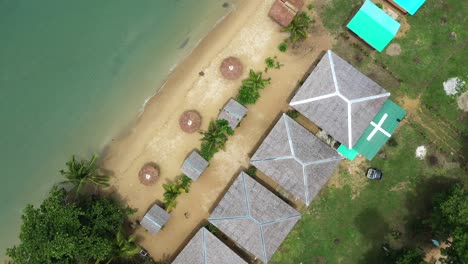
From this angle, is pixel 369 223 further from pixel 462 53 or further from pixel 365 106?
pixel 462 53

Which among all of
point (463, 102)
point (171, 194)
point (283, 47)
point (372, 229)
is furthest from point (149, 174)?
point (463, 102)

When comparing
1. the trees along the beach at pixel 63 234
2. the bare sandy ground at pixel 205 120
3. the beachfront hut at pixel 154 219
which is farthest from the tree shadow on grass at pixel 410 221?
the trees along the beach at pixel 63 234

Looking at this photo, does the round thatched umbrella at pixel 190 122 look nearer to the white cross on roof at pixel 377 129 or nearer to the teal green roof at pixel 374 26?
the white cross on roof at pixel 377 129

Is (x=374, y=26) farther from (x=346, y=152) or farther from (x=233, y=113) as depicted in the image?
(x=233, y=113)

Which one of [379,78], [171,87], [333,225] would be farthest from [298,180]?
[171,87]

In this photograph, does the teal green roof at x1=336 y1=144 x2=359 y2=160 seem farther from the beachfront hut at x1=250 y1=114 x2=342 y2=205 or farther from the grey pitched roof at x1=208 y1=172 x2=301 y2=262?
the grey pitched roof at x1=208 y1=172 x2=301 y2=262

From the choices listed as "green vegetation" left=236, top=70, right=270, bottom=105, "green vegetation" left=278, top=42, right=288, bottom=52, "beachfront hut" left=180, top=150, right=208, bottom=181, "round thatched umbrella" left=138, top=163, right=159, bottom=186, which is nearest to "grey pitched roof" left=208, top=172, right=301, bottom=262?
"beachfront hut" left=180, top=150, right=208, bottom=181
